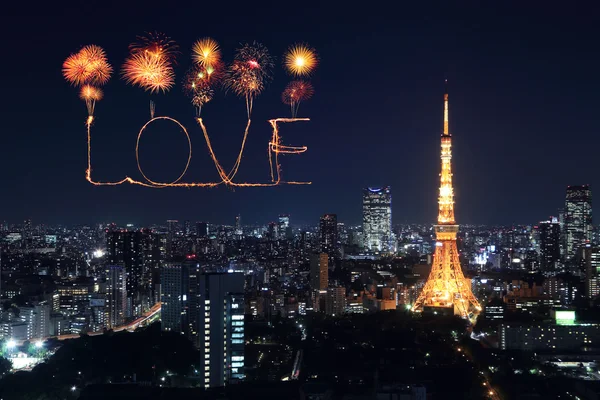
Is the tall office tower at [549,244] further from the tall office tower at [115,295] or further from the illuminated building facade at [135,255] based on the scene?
the tall office tower at [115,295]

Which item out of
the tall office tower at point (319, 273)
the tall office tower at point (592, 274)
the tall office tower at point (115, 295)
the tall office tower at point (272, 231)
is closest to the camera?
the tall office tower at point (115, 295)

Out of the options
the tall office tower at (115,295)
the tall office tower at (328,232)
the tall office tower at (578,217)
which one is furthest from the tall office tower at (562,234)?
the tall office tower at (115,295)

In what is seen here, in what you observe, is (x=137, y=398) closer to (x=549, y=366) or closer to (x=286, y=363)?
(x=286, y=363)

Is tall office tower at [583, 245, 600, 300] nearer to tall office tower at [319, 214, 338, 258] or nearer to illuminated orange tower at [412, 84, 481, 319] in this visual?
illuminated orange tower at [412, 84, 481, 319]

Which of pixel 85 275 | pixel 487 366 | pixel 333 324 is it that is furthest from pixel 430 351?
pixel 85 275

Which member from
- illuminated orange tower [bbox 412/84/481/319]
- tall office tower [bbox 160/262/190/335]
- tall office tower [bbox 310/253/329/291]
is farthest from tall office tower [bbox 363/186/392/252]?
tall office tower [bbox 160/262/190/335]
